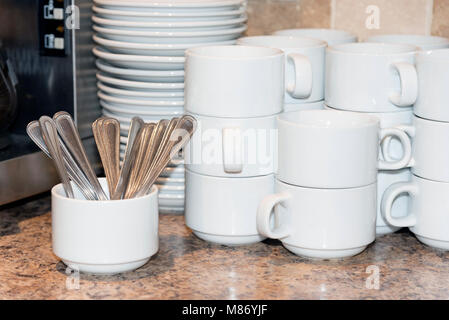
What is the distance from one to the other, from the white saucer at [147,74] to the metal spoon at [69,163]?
0.17 metres

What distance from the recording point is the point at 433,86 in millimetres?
749

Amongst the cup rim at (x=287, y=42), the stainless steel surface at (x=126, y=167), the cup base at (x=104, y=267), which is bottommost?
the cup base at (x=104, y=267)

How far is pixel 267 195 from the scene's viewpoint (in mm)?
774

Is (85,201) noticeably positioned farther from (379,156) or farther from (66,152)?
(379,156)

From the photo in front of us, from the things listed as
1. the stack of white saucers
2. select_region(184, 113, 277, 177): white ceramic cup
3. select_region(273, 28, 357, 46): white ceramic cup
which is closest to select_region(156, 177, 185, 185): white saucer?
the stack of white saucers

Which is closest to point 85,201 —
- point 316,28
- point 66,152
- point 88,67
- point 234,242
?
point 66,152

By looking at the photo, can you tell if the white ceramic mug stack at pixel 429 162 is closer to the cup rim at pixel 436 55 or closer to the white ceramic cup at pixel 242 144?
the cup rim at pixel 436 55

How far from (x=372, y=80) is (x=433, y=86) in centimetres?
6

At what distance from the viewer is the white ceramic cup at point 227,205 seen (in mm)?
770

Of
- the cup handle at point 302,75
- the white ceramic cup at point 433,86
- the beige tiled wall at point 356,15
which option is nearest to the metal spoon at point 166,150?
the cup handle at point 302,75

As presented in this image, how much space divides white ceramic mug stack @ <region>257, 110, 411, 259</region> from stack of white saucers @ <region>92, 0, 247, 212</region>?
0.16m

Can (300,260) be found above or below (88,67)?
below
